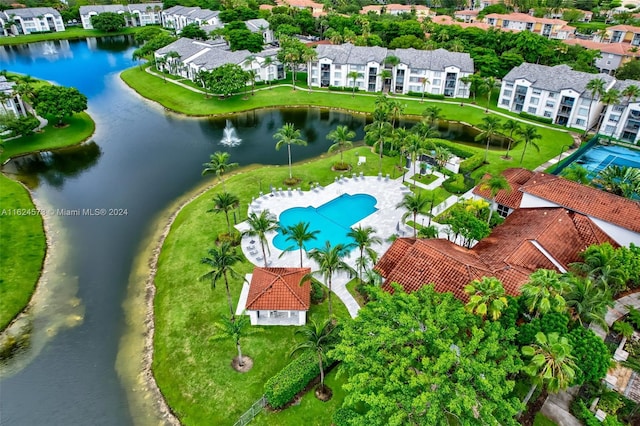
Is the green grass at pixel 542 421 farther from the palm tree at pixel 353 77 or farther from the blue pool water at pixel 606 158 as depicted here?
the palm tree at pixel 353 77

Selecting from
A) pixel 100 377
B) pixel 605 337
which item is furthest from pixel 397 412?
pixel 100 377

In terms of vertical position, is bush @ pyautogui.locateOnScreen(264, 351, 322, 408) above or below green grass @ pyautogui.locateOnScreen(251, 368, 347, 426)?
above

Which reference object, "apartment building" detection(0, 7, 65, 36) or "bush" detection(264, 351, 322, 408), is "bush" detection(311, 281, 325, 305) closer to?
"bush" detection(264, 351, 322, 408)

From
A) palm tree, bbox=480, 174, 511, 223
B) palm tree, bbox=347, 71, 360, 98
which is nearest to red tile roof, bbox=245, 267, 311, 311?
palm tree, bbox=480, 174, 511, 223

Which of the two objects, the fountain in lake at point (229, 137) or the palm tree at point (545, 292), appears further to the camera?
the fountain in lake at point (229, 137)

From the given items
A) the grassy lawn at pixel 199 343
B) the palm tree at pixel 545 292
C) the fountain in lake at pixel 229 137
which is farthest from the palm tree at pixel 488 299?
the fountain in lake at pixel 229 137

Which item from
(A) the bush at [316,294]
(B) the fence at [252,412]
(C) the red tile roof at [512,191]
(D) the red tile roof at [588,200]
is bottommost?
(B) the fence at [252,412]

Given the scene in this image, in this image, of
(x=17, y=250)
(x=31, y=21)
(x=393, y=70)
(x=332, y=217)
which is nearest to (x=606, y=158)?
(x=332, y=217)
